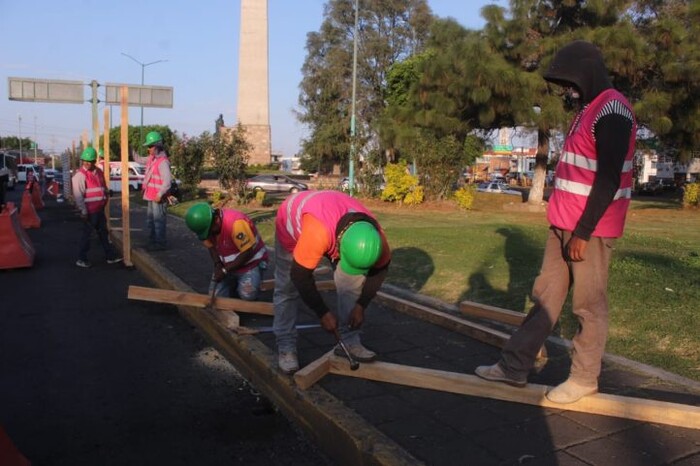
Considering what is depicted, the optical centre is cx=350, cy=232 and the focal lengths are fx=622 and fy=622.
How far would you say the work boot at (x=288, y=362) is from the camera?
423cm

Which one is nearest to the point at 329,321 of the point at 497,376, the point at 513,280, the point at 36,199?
the point at 497,376

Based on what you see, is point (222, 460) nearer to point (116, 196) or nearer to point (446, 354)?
point (446, 354)

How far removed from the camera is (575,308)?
3504 mm

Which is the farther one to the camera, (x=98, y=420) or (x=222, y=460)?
(x=98, y=420)

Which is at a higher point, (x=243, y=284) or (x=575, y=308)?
(x=575, y=308)

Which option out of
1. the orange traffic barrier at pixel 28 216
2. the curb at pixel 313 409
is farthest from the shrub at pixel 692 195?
the curb at pixel 313 409

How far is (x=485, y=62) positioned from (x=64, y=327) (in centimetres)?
1797

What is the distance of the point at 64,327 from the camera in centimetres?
617

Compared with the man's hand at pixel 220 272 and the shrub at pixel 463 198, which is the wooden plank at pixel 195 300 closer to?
the man's hand at pixel 220 272

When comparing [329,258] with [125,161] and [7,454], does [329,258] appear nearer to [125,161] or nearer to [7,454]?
[7,454]

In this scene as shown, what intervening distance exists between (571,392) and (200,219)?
3.47 meters

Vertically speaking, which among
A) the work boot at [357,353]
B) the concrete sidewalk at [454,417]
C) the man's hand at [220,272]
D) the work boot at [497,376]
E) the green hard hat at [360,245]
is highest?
the green hard hat at [360,245]

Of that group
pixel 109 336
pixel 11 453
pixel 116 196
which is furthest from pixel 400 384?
pixel 116 196

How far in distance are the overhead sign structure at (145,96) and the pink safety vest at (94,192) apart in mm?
4529
